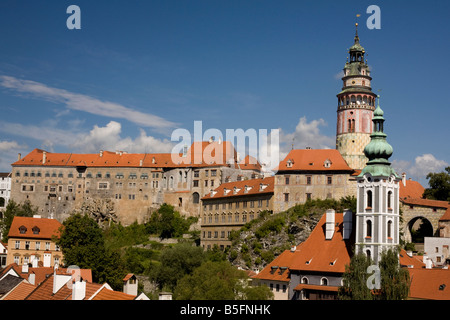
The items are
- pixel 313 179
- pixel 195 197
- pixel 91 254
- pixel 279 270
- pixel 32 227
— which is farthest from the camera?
pixel 195 197

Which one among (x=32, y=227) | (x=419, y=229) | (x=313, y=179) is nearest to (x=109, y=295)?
(x=313, y=179)

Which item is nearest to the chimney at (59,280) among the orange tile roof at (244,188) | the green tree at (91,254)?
the green tree at (91,254)

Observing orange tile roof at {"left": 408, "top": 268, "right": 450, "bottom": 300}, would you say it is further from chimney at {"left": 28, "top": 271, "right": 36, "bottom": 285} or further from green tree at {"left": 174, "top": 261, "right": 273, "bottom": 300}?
chimney at {"left": 28, "top": 271, "right": 36, "bottom": 285}

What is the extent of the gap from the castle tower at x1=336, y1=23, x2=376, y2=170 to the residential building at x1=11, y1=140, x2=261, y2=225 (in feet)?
66.8

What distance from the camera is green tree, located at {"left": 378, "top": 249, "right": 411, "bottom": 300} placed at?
4164cm

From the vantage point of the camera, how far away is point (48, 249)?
77.1 meters

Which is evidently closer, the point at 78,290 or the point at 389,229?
the point at 78,290

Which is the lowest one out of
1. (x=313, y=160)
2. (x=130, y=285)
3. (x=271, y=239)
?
(x=130, y=285)

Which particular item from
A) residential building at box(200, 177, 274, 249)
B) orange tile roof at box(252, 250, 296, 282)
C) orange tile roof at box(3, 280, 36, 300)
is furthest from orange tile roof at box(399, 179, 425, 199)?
orange tile roof at box(3, 280, 36, 300)

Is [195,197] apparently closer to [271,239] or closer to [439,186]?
[271,239]

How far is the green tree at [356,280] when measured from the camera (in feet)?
139

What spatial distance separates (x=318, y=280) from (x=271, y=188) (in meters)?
28.2

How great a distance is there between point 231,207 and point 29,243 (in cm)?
2554

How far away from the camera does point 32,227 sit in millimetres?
77688
